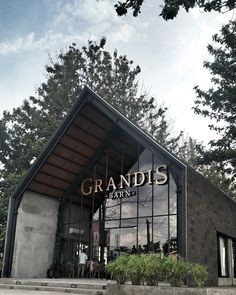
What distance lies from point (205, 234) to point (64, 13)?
1077 centimetres

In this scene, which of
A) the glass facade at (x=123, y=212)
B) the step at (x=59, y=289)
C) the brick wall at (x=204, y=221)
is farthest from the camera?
the glass facade at (x=123, y=212)

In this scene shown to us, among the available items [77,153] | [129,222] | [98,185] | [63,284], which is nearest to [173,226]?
[129,222]

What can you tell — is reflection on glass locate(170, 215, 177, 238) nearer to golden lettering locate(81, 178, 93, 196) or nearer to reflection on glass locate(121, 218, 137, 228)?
reflection on glass locate(121, 218, 137, 228)

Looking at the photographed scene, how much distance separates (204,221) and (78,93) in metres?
21.9

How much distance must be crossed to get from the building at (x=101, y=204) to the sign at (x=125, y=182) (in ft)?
0.15

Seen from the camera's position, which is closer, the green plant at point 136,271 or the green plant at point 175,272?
the green plant at point 175,272

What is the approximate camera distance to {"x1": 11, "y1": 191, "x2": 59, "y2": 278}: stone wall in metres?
18.9

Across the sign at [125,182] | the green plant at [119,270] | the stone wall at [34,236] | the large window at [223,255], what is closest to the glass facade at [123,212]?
the sign at [125,182]

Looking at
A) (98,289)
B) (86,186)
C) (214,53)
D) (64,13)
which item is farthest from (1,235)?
(64,13)

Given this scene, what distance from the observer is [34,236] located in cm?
1967

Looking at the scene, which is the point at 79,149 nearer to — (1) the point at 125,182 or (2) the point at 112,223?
(1) the point at 125,182

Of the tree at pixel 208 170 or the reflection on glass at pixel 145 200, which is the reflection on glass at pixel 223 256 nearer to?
the reflection on glass at pixel 145 200

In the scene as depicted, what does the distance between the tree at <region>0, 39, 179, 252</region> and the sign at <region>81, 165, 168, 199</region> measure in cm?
1377

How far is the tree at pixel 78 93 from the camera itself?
34.8 m
